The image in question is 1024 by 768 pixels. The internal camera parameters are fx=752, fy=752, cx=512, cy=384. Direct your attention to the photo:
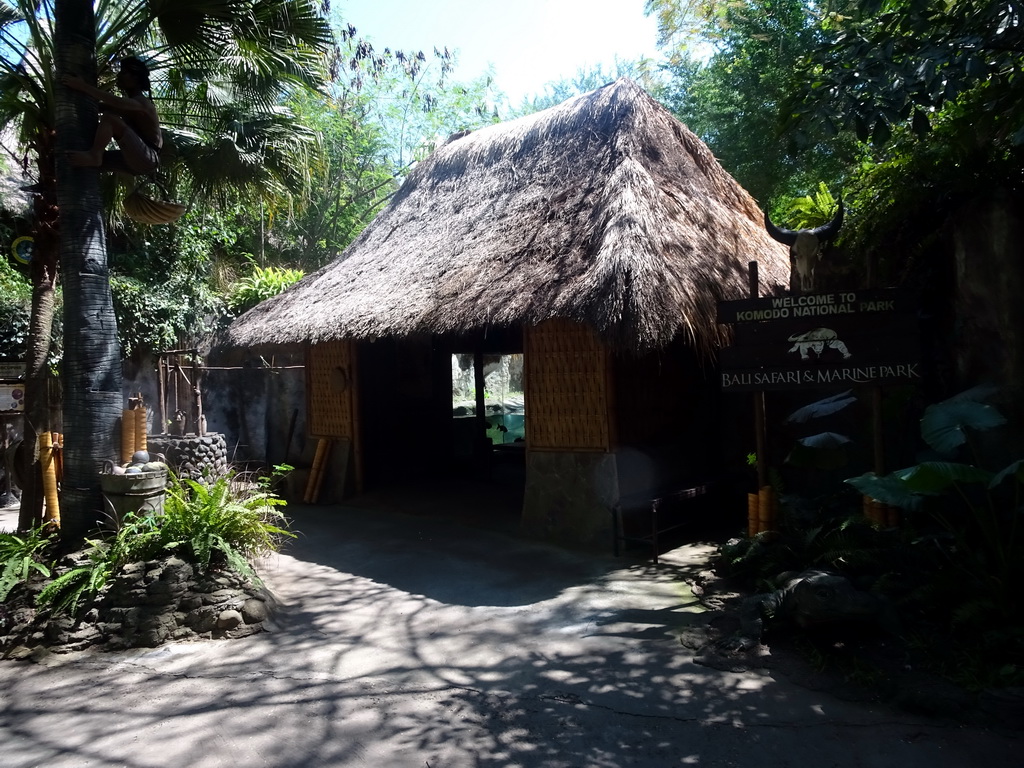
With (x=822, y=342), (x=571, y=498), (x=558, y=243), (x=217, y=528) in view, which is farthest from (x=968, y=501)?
(x=217, y=528)

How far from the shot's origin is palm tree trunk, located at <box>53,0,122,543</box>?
5.80m

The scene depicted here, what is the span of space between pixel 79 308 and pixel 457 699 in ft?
13.7

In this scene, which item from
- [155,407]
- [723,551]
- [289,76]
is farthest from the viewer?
[155,407]

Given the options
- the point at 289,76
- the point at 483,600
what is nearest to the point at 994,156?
the point at 483,600

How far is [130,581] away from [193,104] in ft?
15.7

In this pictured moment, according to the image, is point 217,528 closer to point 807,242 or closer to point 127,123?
point 127,123

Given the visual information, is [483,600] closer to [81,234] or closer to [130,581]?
[130,581]

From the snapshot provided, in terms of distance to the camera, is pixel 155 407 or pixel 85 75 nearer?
pixel 85 75

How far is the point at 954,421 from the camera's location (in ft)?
14.9

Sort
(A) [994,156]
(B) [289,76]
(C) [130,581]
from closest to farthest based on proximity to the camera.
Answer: (C) [130,581] < (A) [994,156] < (B) [289,76]

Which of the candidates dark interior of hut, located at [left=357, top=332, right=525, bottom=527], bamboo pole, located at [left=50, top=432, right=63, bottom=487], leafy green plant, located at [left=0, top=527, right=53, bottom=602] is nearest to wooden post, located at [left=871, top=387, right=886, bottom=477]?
dark interior of hut, located at [left=357, top=332, right=525, bottom=527]

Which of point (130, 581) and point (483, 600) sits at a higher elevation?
point (130, 581)

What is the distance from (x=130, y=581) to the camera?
5.22 meters

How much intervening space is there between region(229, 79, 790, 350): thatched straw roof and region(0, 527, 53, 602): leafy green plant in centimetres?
343
